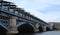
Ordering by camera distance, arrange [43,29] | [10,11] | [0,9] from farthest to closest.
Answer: [43,29] → [10,11] → [0,9]

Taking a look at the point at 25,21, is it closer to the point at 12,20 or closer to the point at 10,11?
the point at 12,20

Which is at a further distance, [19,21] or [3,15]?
[19,21]

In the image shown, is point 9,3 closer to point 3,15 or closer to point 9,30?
point 3,15

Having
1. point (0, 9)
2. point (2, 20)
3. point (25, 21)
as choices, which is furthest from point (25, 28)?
point (0, 9)

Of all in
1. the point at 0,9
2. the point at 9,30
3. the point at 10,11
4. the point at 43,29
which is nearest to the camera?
the point at 0,9

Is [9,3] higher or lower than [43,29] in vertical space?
higher

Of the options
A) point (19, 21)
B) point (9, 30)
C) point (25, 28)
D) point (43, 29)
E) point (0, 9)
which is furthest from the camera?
point (43, 29)

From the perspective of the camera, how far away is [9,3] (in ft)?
171

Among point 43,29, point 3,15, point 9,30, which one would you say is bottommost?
point 43,29

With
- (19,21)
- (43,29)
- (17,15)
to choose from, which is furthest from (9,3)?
(43,29)

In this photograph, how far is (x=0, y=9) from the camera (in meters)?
46.0

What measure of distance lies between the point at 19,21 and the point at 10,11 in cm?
1125

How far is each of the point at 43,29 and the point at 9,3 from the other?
5012 centimetres

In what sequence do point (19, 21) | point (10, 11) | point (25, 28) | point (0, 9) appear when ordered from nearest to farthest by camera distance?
point (0, 9), point (10, 11), point (19, 21), point (25, 28)
